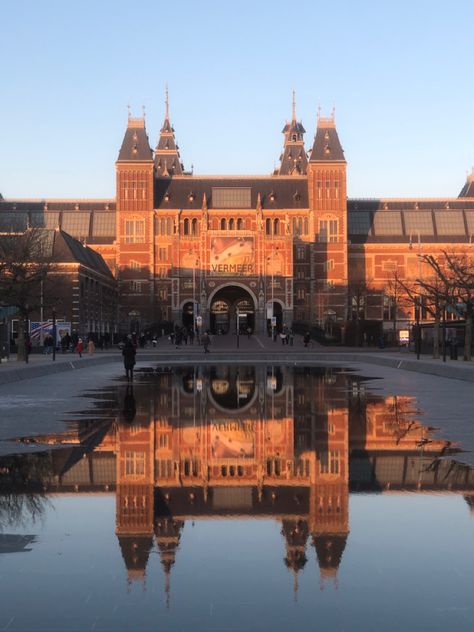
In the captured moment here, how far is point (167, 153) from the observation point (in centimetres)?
11131

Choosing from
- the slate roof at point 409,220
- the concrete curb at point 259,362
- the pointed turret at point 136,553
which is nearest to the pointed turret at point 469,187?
the slate roof at point 409,220

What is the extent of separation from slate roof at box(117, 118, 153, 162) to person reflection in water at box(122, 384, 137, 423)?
69.2m

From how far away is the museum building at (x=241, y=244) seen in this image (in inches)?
3396

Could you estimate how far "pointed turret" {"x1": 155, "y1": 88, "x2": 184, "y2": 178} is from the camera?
362 feet

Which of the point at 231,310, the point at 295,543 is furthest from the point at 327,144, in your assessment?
the point at 295,543

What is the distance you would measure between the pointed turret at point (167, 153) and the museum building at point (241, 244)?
16.1m

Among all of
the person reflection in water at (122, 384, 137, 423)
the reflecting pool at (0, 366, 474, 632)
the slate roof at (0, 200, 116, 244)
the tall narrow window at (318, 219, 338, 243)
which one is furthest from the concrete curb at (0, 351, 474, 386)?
the slate roof at (0, 200, 116, 244)

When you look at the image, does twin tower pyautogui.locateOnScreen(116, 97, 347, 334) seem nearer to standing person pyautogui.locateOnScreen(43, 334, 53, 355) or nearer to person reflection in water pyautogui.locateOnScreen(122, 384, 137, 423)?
standing person pyautogui.locateOnScreen(43, 334, 53, 355)

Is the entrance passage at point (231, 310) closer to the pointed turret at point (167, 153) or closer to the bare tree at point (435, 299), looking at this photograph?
the pointed turret at point (167, 153)

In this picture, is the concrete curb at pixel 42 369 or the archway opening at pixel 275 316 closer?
the concrete curb at pixel 42 369

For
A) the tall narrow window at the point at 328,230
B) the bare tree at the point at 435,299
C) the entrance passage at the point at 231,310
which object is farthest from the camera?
the entrance passage at the point at 231,310

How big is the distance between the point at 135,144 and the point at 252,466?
8286 centimetres

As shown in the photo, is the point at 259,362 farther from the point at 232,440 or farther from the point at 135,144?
the point at 135,144

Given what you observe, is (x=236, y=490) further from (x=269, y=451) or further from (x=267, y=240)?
(x=267, y=240)
